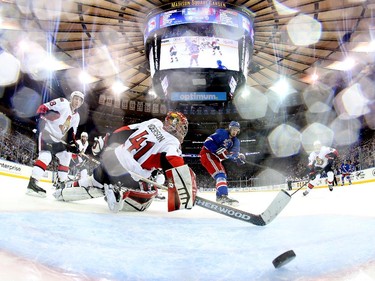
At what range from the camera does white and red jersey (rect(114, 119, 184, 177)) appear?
102 inches

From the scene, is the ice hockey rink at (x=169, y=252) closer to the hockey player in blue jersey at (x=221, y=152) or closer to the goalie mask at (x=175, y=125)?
the goalie mask at (x=175, y=125)

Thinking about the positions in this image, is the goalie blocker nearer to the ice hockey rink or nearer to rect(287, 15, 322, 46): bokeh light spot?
the ice hockey rink

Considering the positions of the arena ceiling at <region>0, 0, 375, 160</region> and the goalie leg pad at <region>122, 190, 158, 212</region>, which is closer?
the goalie leg pad at <region>122, 190, 158, 212</region>

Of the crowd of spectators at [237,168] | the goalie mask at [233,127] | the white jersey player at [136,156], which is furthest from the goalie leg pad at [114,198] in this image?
the crowd of spectators at [237,168]

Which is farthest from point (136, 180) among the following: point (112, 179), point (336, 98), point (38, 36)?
point (336, 98)

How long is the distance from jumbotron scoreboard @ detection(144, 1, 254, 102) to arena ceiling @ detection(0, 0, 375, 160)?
0.59 m

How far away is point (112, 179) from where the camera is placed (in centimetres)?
281

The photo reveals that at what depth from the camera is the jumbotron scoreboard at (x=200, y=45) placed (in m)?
10.1

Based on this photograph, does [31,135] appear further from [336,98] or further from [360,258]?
[336,98]

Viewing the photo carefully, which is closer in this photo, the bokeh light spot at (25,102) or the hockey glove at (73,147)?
the hockey glove at (73,147)

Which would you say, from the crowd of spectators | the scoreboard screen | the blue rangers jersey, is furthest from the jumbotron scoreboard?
the blue rangers jersey

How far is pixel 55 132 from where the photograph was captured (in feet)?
13.2

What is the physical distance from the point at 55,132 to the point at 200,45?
719cm

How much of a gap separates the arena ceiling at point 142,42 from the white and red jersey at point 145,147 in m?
8.83
